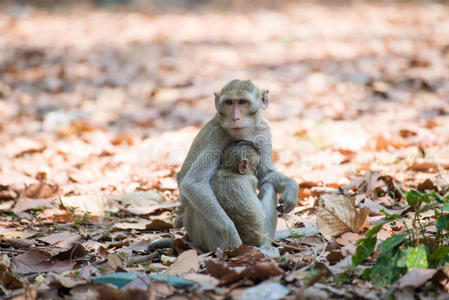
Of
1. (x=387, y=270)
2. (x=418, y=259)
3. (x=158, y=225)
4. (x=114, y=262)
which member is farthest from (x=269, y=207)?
(x=418, y=259)

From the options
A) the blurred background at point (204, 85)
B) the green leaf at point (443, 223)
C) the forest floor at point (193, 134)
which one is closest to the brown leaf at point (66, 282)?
the forest floor at point (193, 134)

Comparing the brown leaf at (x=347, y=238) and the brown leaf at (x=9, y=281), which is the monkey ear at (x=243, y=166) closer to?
the brown leaf at (x=347, y=238)

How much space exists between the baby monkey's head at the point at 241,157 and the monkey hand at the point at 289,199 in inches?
12.9

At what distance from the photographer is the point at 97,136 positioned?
346 inches

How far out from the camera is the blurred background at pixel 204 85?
7273mm

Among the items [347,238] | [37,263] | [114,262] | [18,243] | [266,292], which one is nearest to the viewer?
[266,292]

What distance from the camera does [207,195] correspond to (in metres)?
4.45

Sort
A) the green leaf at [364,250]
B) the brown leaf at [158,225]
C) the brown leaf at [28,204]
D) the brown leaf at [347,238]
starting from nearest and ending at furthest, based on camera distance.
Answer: the green leaf at [364,250] → the brown leaf at [347,238] → the brown leaf at [158,225] → the brown leaf at [28,204]

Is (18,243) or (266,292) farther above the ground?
(266,292)

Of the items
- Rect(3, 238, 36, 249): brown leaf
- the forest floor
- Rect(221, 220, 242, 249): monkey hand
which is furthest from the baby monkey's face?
Rect(3, 238, 36, 249): brown leaf

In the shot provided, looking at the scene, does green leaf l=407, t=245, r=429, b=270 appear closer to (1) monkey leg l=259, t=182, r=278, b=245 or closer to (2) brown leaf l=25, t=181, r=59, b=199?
(1) monkey leg l=259, t=182, r=278, b=245

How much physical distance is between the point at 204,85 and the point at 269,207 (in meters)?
6.97

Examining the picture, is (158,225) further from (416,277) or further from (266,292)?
(416,277)

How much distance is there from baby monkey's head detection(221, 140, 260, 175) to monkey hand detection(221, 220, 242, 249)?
1.53 feet
